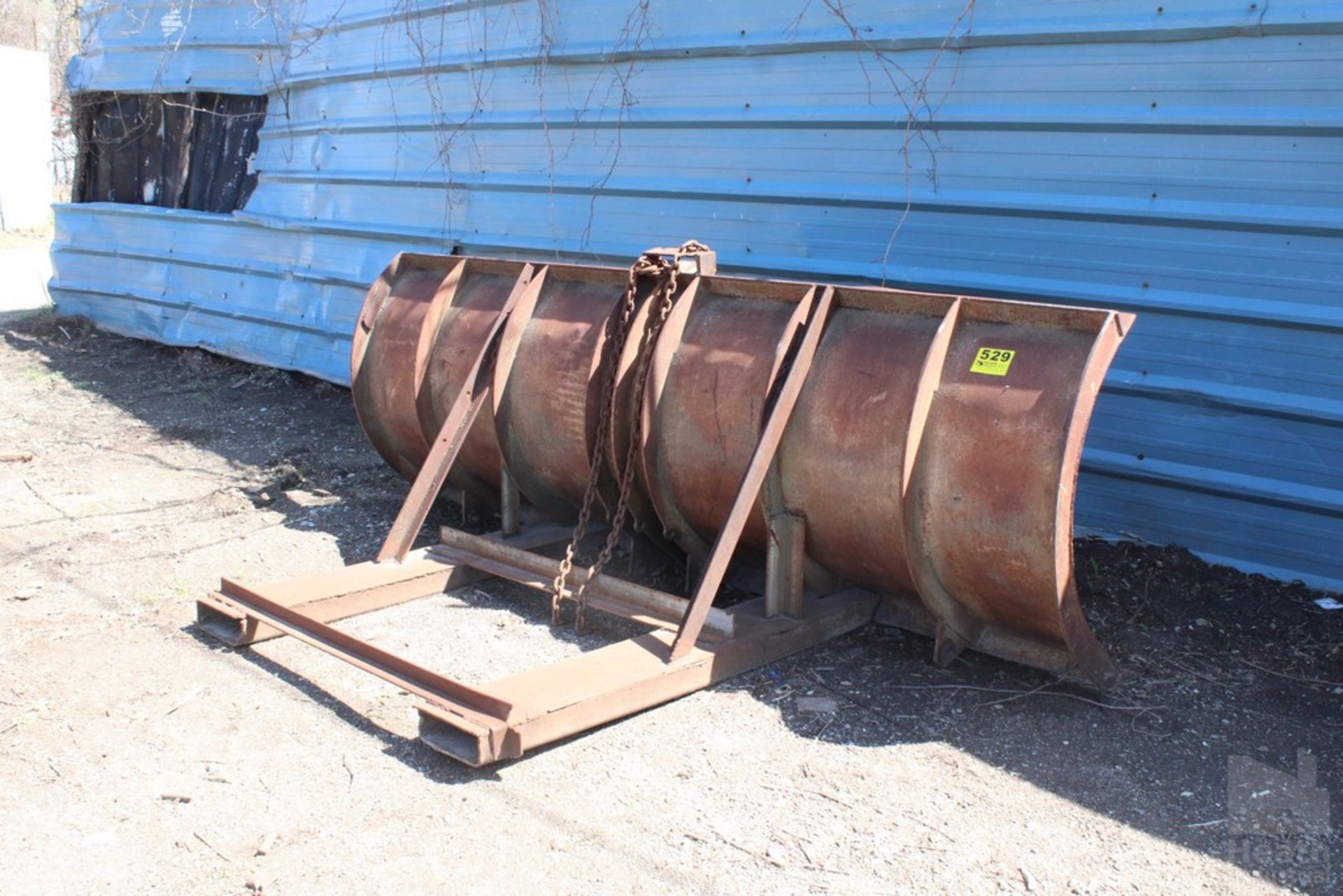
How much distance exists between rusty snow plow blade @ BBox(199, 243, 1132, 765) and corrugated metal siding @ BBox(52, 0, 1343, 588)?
1474 mm

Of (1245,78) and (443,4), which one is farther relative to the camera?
(443,4)

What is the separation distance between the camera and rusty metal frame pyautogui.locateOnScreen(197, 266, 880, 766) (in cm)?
364

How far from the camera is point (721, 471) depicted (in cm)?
444

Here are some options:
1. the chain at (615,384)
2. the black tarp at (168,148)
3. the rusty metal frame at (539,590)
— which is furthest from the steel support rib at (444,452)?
the black tarp at (168,148)

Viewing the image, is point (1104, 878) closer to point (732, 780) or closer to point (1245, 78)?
point (732, 780)

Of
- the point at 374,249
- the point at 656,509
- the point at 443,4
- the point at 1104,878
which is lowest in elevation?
the point at 1104,878

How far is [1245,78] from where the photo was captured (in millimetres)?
4742

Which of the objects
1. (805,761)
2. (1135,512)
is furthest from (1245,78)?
(805,761)

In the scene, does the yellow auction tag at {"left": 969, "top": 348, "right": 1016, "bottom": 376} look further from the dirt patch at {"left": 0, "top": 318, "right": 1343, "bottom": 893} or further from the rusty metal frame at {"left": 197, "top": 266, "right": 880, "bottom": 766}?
the dirt patch at {"left": 0, "top": 318, "right": 1343, "bottom": 893}

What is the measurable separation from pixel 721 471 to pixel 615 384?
0.56 m

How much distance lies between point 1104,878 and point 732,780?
1.06 meters

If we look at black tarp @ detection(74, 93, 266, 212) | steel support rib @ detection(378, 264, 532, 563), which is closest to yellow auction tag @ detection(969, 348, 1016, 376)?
steel support rib @ detection(378, 264, 532, 563)

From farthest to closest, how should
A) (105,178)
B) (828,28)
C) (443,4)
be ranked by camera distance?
(105,178) → (443,4) → (828,28)

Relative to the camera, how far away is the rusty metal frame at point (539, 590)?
364 cm
